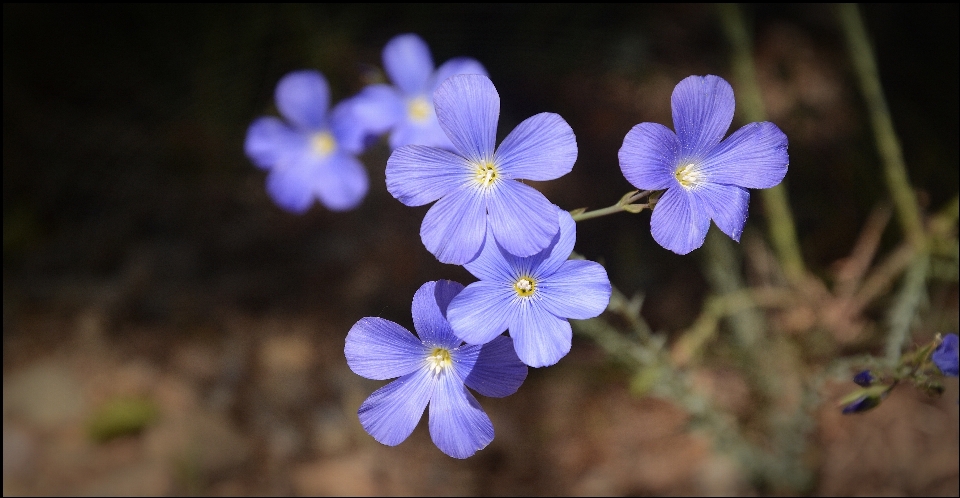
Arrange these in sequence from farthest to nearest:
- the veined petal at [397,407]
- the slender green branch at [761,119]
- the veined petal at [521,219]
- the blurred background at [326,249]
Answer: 1. the blurred background at [326,249]
2. the slender green branch at [761,119]
3. the veined petal at [397,407]
4. the veined petal at [521,219]

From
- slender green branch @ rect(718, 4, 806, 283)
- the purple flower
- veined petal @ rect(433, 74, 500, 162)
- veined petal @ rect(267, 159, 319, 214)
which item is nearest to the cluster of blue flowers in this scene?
veined petal @ rect(433, 74, 500, 162)

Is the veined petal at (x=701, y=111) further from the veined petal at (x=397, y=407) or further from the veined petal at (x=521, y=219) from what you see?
the veined petal at (x=397, y=407)

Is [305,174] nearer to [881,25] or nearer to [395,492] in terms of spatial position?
[395,492]

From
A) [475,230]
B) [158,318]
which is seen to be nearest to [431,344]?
[475,230]

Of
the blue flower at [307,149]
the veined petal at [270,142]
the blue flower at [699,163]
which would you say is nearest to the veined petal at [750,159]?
the blue flower at [699,163]

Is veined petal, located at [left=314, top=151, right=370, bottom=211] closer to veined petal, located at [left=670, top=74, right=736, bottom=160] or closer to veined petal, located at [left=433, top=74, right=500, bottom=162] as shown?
veined petal, located at [left=433, top=74, right=500, bottom=162]

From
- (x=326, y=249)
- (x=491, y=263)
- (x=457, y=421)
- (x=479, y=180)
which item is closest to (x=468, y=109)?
(x=479, y=180)
